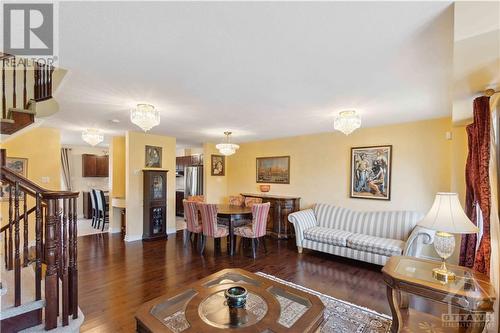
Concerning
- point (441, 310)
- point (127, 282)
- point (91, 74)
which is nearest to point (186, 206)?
point (127, 282)

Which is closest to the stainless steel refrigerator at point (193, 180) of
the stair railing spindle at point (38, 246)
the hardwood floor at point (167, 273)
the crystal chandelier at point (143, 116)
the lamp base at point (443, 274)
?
the hardwood floor at point (167, 273)

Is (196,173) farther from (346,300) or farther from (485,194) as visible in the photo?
(485,194)

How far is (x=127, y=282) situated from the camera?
10.1ft

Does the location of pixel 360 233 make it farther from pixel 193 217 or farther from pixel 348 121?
pixel 193 217

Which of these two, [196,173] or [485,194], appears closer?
[485,194]

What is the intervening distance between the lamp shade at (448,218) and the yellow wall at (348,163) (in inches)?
83.4

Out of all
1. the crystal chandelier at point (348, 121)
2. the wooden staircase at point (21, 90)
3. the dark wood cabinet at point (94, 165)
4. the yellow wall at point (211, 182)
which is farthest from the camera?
the dark wood cabinet at point (94, 165)

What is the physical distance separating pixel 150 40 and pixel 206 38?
0.41 metres

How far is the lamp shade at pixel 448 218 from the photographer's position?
1.87 m

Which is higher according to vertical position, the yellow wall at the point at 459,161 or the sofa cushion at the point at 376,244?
the yellow wall at the point at 459,161

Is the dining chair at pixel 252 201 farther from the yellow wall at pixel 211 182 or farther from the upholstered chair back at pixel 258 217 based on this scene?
the yellow wall at pixel 211 182

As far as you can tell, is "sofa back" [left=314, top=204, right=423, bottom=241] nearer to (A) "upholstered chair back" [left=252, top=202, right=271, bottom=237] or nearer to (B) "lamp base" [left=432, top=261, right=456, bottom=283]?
(A) "upholstered chair back" [left=252, top=202, right=271, bottom=237]

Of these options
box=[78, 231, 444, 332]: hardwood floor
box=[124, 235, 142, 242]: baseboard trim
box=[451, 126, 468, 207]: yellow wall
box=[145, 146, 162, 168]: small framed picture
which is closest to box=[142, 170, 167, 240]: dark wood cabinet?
box=[124, 235, 142, 242]: baseboard trim

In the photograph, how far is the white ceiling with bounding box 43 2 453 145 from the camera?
1369mm
